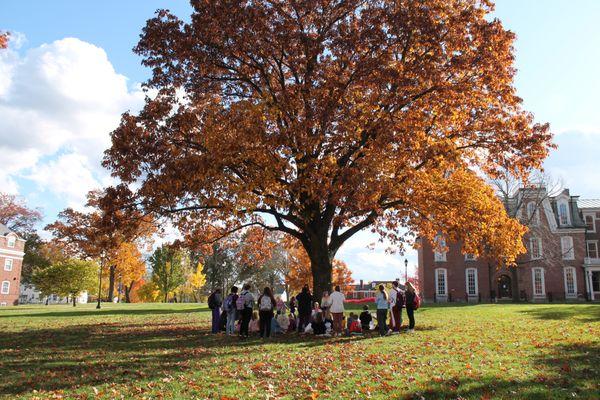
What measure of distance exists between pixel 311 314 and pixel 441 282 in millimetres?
38907

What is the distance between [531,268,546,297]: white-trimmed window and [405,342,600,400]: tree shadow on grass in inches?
1826

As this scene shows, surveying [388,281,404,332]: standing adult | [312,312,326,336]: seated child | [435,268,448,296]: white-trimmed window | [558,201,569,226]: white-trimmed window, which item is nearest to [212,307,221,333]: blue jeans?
[312,312,326,336]: seated child

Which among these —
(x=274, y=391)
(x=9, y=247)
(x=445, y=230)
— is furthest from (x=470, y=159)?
(x=9, y=247)

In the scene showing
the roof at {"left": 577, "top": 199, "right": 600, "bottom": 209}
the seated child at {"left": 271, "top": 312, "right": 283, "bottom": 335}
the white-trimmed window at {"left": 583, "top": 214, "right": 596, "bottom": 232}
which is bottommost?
the seated child at {"left": 271, "top": 312, "right": 283, "bottom": 335}

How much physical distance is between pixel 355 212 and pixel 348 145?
2622mm

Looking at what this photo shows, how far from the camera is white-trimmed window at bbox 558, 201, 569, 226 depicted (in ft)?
177

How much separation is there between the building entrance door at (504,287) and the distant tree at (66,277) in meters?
43.9

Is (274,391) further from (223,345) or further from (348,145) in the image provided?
(348,145)

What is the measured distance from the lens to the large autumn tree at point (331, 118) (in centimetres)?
1597

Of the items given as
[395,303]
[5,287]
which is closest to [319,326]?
[395,303]

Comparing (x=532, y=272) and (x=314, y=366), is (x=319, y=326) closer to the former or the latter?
(x=314, y=366)

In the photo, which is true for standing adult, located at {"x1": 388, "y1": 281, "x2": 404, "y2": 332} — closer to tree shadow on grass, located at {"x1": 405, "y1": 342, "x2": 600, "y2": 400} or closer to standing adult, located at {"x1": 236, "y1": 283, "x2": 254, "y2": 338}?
standing adult, located at {"x1": 236, "y1": 283, "x2": 254, "y2": 338}

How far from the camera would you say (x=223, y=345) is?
14109 millimetres

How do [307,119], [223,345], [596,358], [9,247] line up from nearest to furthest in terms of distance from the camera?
[596,358], [223,345], [307,119], [9,247]
